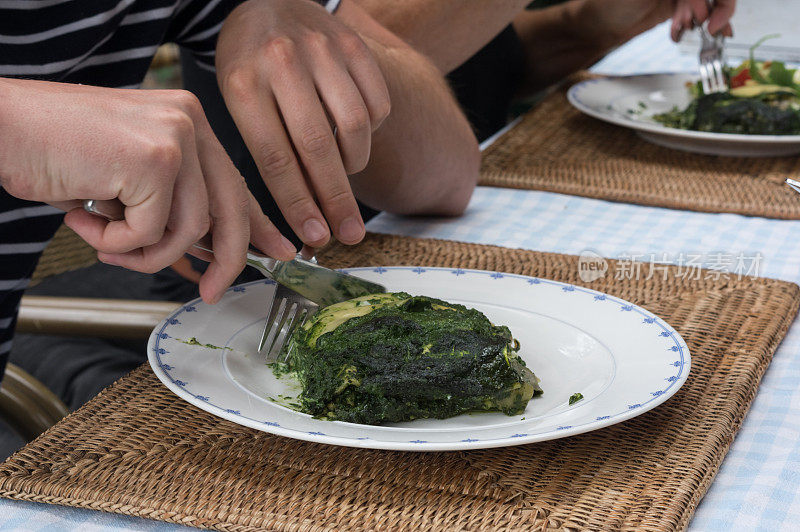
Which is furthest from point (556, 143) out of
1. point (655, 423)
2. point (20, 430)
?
point (20, 430)

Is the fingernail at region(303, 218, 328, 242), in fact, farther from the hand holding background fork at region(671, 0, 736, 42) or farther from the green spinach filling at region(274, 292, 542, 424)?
the hand holding background fork at region(671, 0, 736, 42)

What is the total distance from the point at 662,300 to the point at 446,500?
0.41 metres

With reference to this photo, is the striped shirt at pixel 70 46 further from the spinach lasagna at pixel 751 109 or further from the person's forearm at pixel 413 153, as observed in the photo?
the spinach lasagna at pixel 751 109

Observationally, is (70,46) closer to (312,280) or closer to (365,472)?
(312,280)

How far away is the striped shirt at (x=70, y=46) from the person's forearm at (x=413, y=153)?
0.49 feet

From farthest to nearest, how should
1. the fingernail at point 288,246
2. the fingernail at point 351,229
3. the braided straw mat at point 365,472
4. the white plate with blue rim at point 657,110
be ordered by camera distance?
the white plate with blue rim at point 657,110
the fingernail at point 351,229
the fingernail at point 288,246
the braided straw mat at point 365,472

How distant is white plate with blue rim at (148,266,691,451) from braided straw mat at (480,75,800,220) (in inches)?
15.9

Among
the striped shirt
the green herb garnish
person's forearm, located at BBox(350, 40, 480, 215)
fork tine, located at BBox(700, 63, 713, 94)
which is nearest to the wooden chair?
the striped shirt

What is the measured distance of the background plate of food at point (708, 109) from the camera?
128 cm

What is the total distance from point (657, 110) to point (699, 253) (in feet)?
2.09

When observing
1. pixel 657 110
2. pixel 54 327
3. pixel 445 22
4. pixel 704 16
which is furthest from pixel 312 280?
pixel 704 16

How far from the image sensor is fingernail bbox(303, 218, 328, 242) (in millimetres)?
791

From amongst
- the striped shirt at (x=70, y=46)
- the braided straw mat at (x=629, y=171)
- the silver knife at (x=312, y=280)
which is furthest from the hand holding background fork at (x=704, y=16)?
the silver knife at (x=312, y=280)

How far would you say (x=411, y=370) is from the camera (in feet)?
2.02
